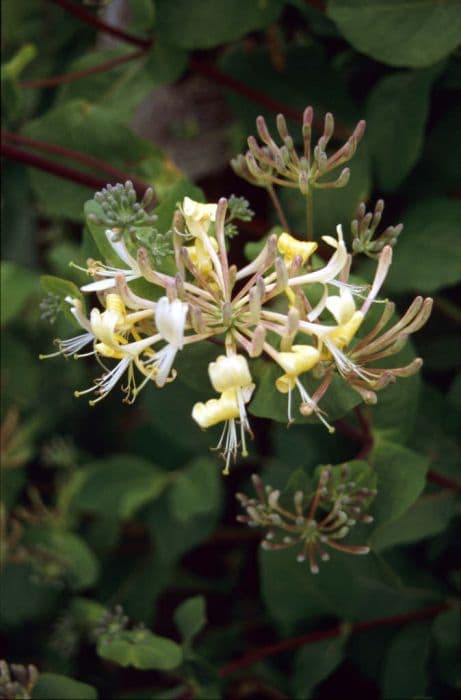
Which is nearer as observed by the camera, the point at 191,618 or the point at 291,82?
the point at 191,618

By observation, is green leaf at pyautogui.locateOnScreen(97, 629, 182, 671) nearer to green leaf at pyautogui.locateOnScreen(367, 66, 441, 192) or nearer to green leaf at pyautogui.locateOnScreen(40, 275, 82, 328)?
green leaf at pyautogui.locateOnScreen(40, 275, 82, 328)

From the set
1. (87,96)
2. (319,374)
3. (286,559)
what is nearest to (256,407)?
(319,374)

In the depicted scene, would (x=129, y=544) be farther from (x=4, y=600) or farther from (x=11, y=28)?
(x=11, y=28)

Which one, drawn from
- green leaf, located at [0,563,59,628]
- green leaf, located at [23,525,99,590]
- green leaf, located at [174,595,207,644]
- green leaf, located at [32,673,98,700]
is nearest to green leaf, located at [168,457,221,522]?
green leaf, located at [23,525,99,590]

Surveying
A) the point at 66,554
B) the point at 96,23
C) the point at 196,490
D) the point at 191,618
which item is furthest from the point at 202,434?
the point at 96,23

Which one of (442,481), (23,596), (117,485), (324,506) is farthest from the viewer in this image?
(117,485)

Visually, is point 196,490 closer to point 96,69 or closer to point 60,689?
point 60,689
